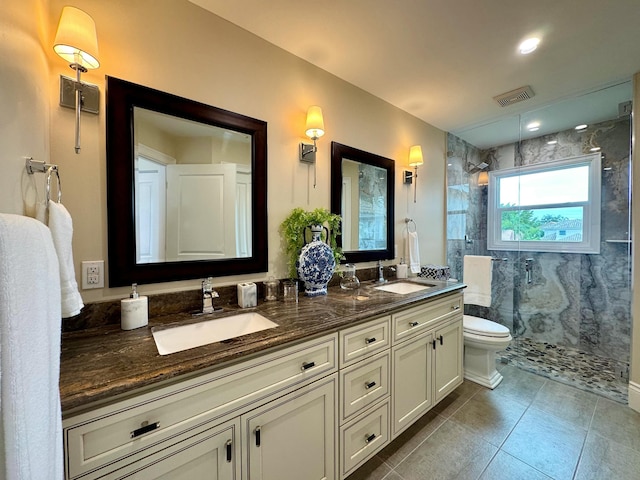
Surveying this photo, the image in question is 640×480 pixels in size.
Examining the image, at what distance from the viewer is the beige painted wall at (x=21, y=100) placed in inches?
26.8

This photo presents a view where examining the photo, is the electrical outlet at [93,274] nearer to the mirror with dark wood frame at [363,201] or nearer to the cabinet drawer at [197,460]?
the cabinet drawer at [197,460]

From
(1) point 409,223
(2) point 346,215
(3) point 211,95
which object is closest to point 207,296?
(3) point 211,95

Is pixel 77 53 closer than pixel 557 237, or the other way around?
pixel 77 53

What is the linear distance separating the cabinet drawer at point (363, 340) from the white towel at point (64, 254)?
40.1 inches

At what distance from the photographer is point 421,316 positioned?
1.70 meters

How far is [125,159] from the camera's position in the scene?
1.19 m

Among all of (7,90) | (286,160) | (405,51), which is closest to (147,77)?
(7,90)

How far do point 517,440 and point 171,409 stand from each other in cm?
201

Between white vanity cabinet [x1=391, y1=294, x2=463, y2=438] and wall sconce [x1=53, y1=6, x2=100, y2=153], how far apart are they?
1.79 metres

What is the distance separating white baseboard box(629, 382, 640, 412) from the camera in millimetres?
1876

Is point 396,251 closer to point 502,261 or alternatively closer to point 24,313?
point 502,261

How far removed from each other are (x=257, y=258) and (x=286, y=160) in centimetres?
68

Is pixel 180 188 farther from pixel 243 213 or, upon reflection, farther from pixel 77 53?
pixel 77 53

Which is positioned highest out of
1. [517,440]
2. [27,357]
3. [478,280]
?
[27,357]
